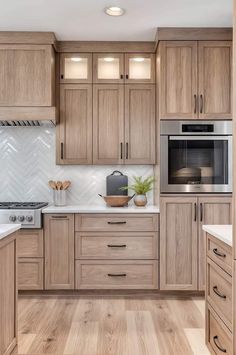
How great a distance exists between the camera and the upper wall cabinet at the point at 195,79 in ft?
11.8

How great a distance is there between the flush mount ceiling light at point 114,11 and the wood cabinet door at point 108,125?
865 mm

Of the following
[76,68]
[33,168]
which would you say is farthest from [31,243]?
[76,68]

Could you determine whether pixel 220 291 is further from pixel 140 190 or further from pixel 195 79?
pixel 195 79

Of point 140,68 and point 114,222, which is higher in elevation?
point 140,68

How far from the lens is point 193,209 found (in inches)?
141

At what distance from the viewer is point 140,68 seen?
399cm

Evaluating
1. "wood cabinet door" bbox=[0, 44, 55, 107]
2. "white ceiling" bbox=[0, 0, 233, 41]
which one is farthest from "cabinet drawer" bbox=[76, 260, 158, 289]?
"white ceiling" bbox=[0, 0, 233, 41]

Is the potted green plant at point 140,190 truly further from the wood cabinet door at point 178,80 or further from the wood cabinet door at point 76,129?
the wood cabinet door at point 178,80

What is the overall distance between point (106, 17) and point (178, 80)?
0.91m

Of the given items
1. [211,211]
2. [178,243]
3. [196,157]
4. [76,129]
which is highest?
[76,129]

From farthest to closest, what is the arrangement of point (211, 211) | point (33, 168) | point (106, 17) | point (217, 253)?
point (33, 168)
point (211, 211)
point (106, 17)
point (217, 253)

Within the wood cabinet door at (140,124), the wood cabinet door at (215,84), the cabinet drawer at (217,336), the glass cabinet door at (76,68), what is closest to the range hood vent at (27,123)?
the glass cabinet door at (76,68)

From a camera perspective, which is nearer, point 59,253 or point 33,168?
point 59,253

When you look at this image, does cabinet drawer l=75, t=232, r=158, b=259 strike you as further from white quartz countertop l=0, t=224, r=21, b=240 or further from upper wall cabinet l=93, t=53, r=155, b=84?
upper wall cabinet l=93, t=53, r=155, b=84
